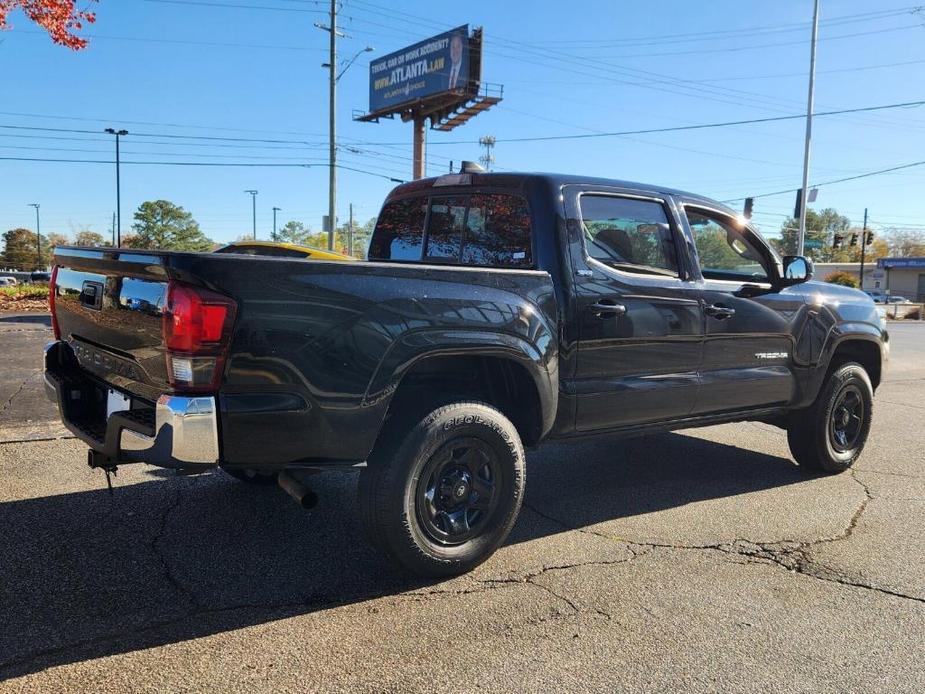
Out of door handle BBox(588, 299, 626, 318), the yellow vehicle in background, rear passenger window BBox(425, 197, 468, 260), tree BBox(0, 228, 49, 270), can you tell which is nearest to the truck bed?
door handle BBox(588, 299, 626, 318)

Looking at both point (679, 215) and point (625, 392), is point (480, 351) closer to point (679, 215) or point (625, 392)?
point (625, 392)

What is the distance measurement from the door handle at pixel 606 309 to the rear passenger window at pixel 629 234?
0.84 ft

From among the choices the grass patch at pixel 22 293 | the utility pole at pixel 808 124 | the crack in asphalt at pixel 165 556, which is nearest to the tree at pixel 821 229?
the utility pole at pixel 808 124

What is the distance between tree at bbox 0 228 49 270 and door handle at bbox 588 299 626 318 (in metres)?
108

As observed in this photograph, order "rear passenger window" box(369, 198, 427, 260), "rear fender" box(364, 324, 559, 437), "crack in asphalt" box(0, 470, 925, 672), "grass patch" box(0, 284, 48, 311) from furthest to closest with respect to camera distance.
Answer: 1. "grass patch" box(0, 284, 48, 311)
2. "rear passenger window" box(369, 198, 427, 260)
3. "rear fender" box(364, 324, 559, 437)
4. "crack in asphalt" box(0, 470, 925, 672)

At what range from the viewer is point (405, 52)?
38625 mm

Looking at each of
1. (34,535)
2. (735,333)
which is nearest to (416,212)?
(735,333)

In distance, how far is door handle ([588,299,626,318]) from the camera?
3.85 meters

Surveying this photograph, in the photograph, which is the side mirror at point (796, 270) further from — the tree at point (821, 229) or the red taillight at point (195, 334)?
the tree at point (821, 229)

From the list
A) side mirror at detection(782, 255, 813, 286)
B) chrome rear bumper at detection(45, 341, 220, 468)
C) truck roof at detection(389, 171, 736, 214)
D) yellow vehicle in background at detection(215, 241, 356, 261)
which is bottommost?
chrome rear bumper at detection(45, 341, 220, 468)

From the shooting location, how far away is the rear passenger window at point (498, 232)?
399cm

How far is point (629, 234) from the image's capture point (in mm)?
4266

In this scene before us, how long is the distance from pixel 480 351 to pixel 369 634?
1310 millimetres

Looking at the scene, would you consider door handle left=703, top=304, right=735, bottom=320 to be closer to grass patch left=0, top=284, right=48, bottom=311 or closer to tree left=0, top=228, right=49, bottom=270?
grass patch left=0, top=284, right=48, bottom=311
